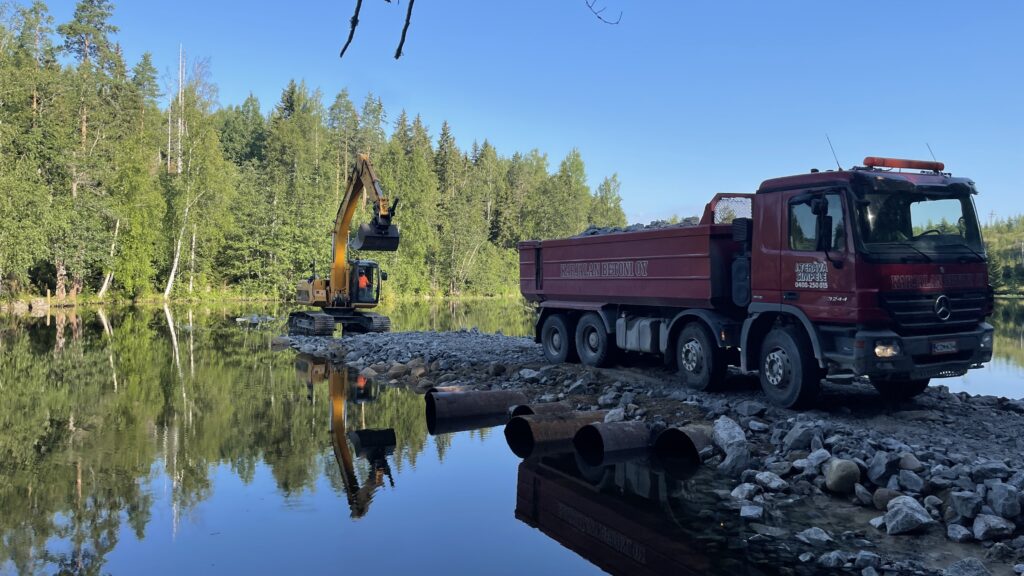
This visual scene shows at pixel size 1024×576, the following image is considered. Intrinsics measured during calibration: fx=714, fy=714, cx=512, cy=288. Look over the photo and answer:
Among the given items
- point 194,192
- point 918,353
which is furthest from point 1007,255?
point 918,353

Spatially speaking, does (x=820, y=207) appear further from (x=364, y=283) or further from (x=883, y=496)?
(x=364, y=283)

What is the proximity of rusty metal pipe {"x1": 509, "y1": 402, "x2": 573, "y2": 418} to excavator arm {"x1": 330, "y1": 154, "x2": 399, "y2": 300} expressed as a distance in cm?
944

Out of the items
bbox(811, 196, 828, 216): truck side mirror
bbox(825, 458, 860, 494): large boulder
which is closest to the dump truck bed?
bbox(811, 196, 828, 216): truck side mirror

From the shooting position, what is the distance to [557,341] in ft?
47.7

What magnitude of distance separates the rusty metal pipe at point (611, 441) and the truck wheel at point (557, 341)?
493cm

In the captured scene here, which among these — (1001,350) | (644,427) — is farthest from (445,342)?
(1001,350)

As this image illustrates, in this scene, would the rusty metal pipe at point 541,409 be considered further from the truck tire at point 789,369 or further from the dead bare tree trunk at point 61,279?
the dead bare tree trunk at point 61,279

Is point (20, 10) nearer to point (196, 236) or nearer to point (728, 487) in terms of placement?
point (196, 236)

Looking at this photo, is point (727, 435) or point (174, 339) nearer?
point (727, 435)

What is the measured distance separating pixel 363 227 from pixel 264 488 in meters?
13.0

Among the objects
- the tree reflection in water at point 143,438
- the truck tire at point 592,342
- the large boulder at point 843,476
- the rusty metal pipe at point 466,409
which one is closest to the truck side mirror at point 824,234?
the large boulder at point 843,476

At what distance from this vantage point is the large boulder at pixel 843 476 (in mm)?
6984

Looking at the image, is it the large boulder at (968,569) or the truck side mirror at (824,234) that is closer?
the large boulder at (968,569)

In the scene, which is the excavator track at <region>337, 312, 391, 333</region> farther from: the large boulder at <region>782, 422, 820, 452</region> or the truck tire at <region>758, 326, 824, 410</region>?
the large boulder at <region>782, 422, 820, 452</region>
